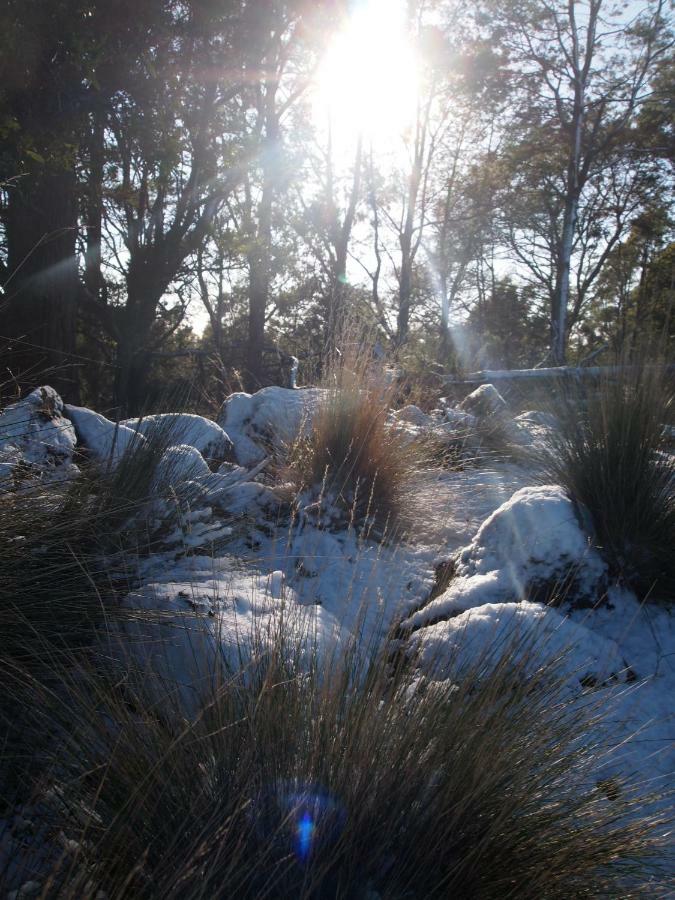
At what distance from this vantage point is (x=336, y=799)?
4.70ft

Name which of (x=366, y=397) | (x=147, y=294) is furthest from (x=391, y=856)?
(x=147, y=294)

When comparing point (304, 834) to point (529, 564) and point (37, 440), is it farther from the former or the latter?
point (37, 440)

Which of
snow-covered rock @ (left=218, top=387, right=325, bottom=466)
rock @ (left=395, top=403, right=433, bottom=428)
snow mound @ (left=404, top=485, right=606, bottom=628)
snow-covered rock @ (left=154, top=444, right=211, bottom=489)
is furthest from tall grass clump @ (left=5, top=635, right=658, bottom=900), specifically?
rock @ (left=395, top=403, right=433, bottom=428)

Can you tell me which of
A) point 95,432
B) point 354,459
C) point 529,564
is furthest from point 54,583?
point 95,432

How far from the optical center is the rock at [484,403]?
6562 millimetres

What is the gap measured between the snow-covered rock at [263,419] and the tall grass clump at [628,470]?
1.86 m

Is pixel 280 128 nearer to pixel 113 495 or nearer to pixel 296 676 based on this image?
pixel 113 495

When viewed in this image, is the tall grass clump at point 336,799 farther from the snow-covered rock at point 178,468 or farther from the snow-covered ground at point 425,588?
the snow-covered rock at point 178,468

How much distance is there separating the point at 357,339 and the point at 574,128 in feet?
41.1

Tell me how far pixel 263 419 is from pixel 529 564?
3.06 metres

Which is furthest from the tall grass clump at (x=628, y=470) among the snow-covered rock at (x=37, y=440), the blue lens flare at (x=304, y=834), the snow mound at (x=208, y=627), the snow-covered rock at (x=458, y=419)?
the snow-covered rock at (x=37, y=440)

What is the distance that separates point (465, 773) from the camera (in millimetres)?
1504

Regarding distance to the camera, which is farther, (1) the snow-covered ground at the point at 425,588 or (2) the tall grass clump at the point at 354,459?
(2) the tall grass clump at the point at 354,459

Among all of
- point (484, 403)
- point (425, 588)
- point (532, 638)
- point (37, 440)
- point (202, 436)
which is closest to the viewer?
point (532, 638)
